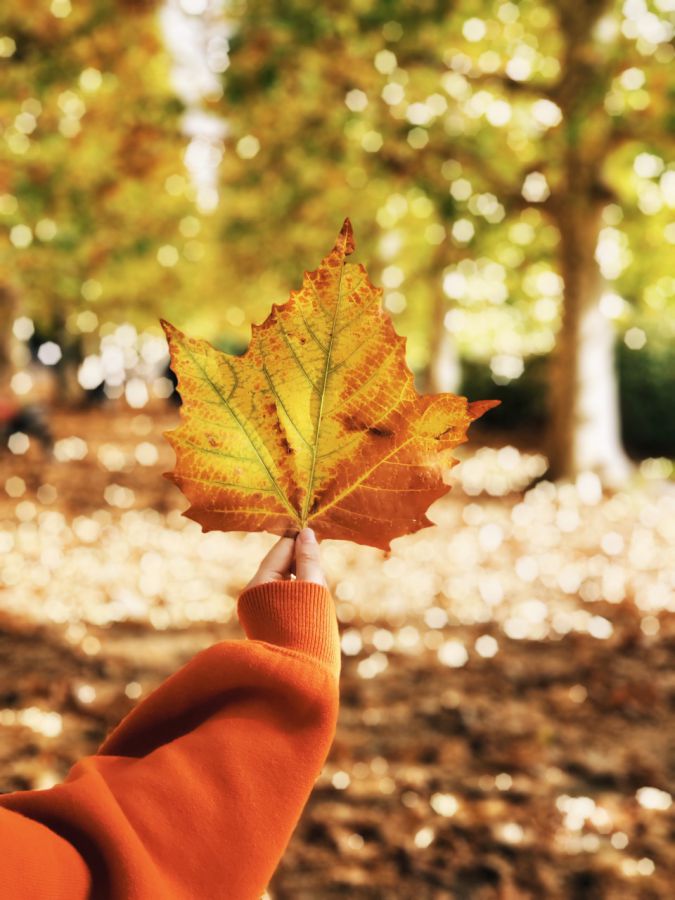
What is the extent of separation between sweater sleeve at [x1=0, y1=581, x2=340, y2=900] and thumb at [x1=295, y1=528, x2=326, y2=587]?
0.02 metres

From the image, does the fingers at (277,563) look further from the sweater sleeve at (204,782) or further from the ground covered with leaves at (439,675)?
the ground covered with leaves at (439,675)

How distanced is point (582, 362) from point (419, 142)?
311cm

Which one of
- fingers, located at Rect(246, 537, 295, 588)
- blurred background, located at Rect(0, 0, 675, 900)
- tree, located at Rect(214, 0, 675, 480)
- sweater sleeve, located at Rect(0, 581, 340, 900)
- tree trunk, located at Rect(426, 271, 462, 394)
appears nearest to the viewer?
sweater sleeve, located at Rect(0, 581, 340, 900)

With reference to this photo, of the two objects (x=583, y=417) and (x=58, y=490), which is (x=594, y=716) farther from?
(x=58, y=490)

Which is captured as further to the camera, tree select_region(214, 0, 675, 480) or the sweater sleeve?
tree select_region(214, 0, 675, 480)

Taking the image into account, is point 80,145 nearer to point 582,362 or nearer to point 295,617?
point 582,362

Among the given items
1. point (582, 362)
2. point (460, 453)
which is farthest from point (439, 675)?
point (460, 453)

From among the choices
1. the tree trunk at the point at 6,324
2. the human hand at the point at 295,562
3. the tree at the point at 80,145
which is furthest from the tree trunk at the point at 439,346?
the human hand at the point at 295,562

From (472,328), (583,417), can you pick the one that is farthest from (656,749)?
(472,328)

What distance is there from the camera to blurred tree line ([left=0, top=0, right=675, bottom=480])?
8.25 metres

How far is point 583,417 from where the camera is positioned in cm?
988

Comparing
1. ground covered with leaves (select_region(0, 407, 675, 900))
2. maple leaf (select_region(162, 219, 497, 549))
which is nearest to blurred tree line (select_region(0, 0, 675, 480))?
ground covered with leaves (select_region(0, 407, 675, 900))

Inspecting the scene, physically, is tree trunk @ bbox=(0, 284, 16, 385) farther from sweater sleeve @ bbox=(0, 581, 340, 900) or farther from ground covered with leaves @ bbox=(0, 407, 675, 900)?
sweater sleeve @ bbox=(0, 581, 340, 900)

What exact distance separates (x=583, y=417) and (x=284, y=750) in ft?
30.4
